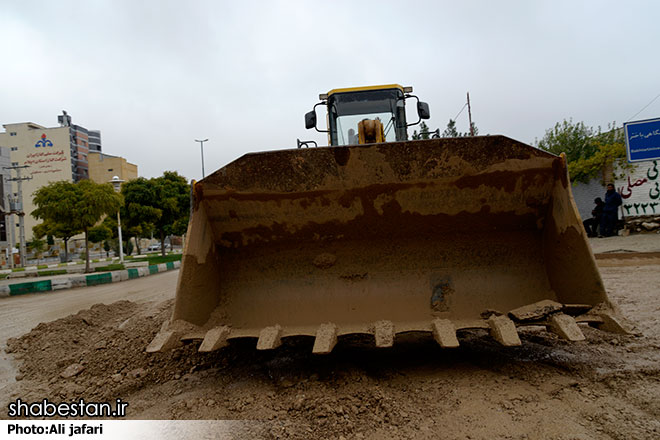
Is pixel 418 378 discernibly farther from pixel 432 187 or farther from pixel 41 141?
pixel 41 141

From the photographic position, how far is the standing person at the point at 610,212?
11.8 m

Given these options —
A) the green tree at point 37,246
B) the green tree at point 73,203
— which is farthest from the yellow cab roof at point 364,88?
the green tree at point 37,246

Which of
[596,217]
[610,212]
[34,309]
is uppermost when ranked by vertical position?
[610,212]

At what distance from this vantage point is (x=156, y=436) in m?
2.12

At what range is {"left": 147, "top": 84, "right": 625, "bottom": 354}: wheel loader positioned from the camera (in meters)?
3.04

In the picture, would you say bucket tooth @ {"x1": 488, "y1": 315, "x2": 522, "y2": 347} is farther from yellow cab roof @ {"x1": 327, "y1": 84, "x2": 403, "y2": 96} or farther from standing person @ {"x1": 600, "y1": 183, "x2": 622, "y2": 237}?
standing person @ {"x1": 600, "y1": 183, "x2": 622, "y2": 237}

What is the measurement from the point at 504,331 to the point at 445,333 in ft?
1.13

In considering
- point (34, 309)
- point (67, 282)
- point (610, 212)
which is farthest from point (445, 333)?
point (610, 212)

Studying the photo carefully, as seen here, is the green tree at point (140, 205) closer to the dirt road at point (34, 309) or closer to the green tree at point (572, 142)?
the dirt road at point (34, 309)

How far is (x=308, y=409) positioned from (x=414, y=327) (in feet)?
2.74

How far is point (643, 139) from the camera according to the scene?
352 inches

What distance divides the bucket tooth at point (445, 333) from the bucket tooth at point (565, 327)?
0.58 m

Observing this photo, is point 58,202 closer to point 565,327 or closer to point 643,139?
point 565,327

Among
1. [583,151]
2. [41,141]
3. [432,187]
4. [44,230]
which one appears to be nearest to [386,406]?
[432,187]
